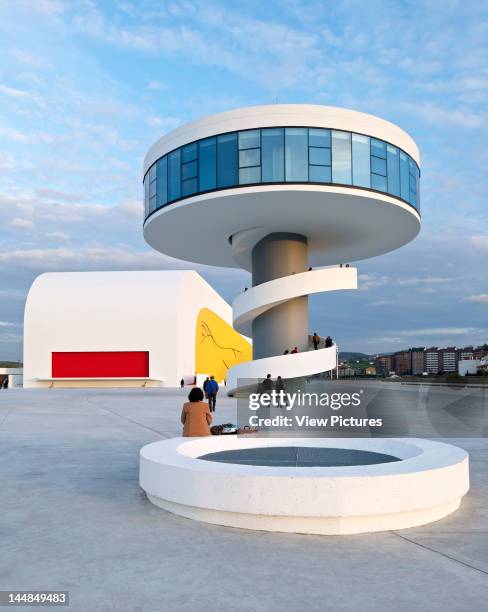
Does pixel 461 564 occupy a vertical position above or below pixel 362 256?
below

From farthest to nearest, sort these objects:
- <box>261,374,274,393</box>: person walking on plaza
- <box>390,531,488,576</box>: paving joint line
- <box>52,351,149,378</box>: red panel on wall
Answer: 1. <box>52,351,149,378</box>: red panel on wall
2. <box>261,374,274,393</box>: person walking on plaza
3. <box>390,531,488,576</box>: paving joint line

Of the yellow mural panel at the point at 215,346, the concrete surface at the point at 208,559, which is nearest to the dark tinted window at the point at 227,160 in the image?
the concrete surface at the point at 208,559

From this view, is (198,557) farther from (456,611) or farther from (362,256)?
(362,256)

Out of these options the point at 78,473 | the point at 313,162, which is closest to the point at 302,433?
the point at 78,473

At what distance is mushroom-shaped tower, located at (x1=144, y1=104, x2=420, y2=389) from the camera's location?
26.3 metres

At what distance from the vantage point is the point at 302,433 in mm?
10258

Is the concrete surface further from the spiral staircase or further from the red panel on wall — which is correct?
the red panel on wall

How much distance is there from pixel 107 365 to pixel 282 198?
111ft

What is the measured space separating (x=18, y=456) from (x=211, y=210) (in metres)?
18.6

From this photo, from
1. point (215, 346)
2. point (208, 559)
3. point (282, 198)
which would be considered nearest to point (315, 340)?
point (282, 198)

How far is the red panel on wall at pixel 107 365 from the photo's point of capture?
56250 mm

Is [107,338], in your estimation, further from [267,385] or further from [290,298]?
[267,385]

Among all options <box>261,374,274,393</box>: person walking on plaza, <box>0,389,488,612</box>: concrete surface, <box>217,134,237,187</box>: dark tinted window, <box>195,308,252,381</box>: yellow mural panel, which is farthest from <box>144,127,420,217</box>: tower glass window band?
<box>195,308,252,381</box>: yellow mural panel

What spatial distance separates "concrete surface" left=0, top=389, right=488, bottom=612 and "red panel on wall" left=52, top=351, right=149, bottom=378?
48.0 meters
